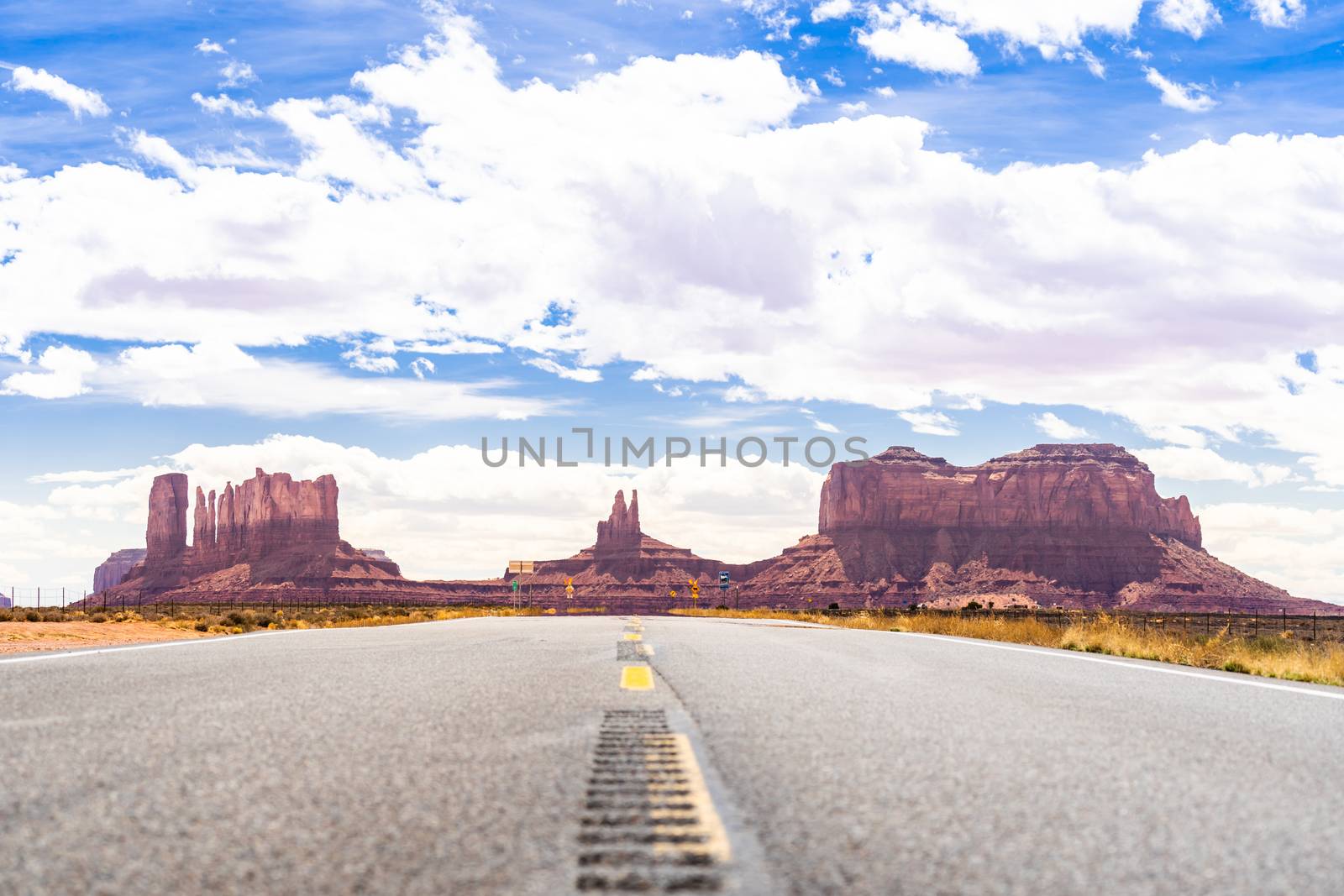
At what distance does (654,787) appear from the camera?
4.21m

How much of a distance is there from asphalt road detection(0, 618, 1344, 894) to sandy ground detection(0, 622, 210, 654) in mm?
14897

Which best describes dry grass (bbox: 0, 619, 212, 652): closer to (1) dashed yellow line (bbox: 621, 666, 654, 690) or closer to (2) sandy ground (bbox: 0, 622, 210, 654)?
(2) sandy ground (bbox: 0, 622, 210, 654)

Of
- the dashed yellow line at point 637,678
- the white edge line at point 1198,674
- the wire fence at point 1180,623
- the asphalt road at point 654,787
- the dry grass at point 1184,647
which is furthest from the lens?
the wire fence at point 1180,623

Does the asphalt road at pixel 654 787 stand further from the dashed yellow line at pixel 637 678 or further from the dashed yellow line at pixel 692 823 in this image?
the dashed yellow line at pixel 637 678

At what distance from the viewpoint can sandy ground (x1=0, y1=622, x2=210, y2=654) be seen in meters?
21.8

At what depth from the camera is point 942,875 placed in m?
3.14

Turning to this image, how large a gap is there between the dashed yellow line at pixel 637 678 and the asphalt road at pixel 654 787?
127 millimetres

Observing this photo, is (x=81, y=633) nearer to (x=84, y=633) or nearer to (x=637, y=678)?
(x=84, y=633)

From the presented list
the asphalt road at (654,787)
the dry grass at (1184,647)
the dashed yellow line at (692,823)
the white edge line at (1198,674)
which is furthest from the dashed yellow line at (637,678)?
the dry grass at (1184,647)

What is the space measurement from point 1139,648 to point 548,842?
15418 mm

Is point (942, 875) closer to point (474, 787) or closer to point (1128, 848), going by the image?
point (1128, 848)

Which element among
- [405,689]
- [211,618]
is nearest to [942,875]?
[405,689]

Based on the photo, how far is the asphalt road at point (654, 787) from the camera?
313cm

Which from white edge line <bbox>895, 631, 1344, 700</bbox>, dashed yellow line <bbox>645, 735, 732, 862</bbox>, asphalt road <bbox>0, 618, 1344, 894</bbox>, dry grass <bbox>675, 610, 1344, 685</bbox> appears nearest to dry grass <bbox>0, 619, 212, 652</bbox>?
asphalt road <bbox>0, 618, 1344, 894</bbox>
